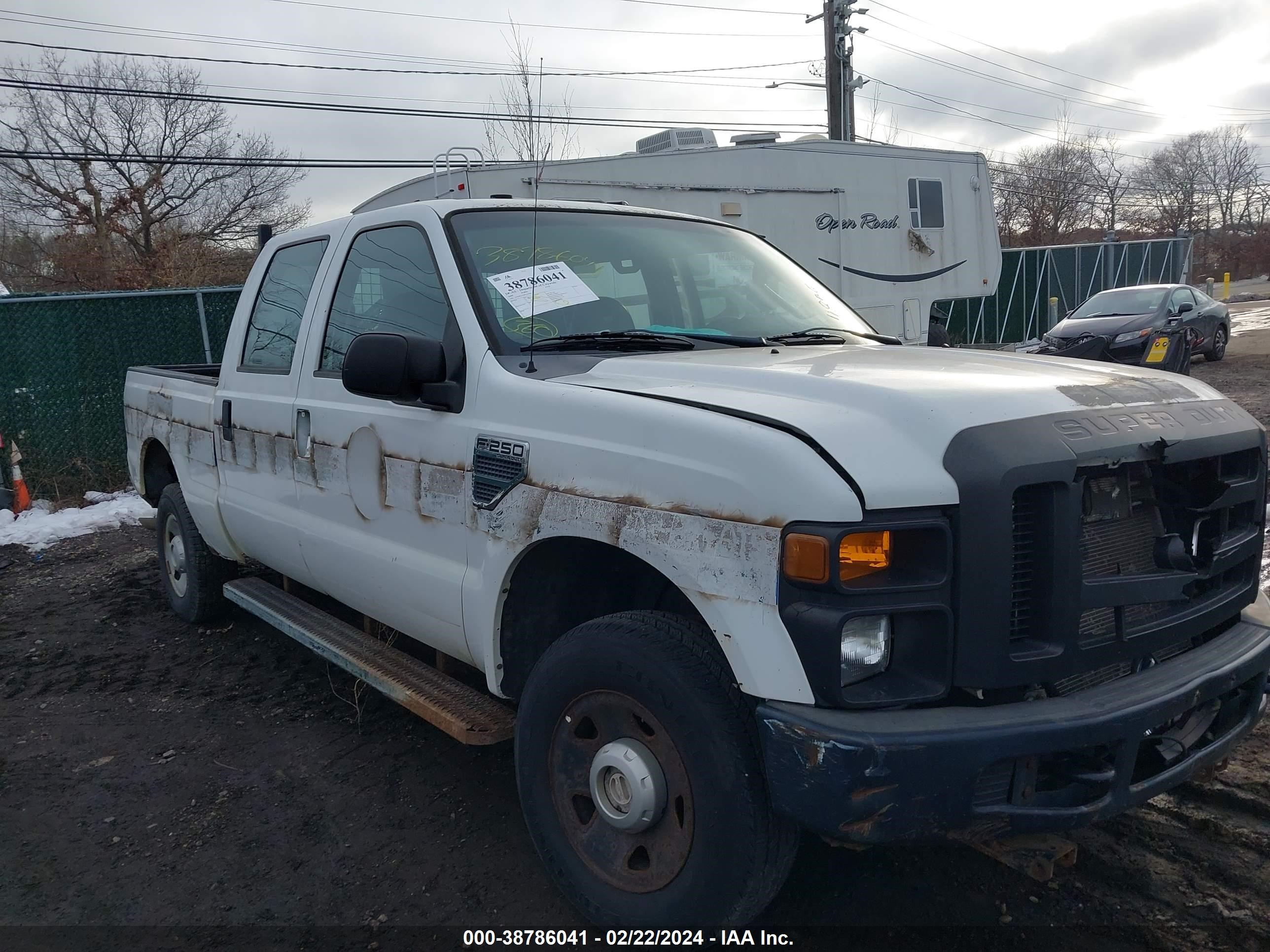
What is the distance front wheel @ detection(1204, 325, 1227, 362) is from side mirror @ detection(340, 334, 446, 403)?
17.9 m

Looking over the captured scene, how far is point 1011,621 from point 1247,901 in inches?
51.6

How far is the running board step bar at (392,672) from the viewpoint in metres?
3.03

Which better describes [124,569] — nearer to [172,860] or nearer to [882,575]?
[172,860]

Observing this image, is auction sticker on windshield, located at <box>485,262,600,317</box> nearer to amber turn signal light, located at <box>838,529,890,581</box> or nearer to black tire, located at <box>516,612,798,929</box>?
black tire, located at <box>516,612,798,929</box>

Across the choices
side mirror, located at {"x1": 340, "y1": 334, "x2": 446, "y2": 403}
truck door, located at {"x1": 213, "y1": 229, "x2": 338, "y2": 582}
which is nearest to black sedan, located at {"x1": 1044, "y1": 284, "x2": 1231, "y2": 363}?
truck door, located at {"x1": 213, "y1": 229, "x2": 338, "y2": 582}

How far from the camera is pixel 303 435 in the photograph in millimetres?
3807

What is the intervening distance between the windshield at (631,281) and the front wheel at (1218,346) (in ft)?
53.2

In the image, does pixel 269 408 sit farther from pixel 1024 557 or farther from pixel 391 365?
pixel 1024 557

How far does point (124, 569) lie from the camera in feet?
22.8

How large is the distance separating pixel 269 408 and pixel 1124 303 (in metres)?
15.7

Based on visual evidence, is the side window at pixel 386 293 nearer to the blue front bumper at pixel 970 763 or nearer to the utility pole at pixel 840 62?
the blue front bumper at pixel 970 763

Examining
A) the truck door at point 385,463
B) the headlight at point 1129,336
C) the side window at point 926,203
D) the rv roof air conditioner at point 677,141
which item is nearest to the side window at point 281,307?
the truck door at point 385,463

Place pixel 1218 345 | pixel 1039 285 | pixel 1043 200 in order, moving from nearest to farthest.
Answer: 1. pixel 1218 345
2. pixel 1039 285
3. pixel 1043 200

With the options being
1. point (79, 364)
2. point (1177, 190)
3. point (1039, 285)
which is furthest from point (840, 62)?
point (1177, 190)
